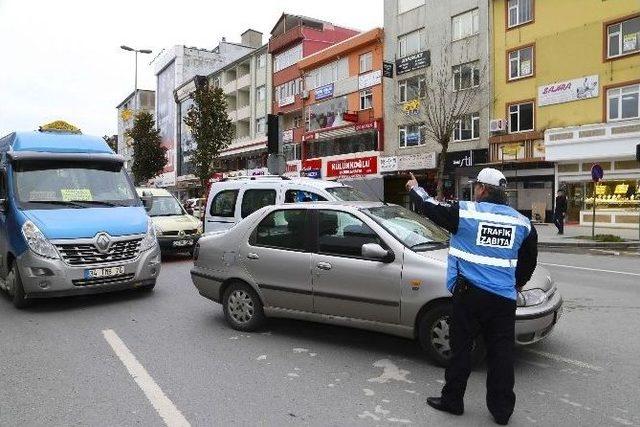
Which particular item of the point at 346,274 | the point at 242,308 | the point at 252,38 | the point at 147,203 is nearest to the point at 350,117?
the point at 147,203

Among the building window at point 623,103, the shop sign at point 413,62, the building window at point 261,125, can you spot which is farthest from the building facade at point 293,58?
the building window at point 623,103

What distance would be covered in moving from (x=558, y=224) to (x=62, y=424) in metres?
19.4

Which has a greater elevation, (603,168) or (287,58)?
(287,58)

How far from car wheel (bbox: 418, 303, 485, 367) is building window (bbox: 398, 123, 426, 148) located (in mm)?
28211

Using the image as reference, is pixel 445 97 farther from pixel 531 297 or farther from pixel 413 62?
Answer: pixel 531 297

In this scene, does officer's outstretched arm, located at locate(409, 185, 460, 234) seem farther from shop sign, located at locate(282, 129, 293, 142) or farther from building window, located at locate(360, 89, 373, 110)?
shop sign, located at locate(282, 129, 293, 142)

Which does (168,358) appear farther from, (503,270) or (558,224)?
(558,224)

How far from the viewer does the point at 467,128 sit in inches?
1166

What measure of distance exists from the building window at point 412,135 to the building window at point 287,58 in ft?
44.8

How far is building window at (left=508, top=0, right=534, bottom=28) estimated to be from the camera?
88.3ft

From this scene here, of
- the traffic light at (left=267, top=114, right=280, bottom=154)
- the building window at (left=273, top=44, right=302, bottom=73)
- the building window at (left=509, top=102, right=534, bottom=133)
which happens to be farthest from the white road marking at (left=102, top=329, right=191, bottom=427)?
the building window at (left=273, top=44, right=302, bottom=73)

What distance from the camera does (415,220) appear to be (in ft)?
19.1

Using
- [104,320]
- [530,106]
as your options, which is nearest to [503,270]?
[104,320]

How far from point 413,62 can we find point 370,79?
13.2 ft
